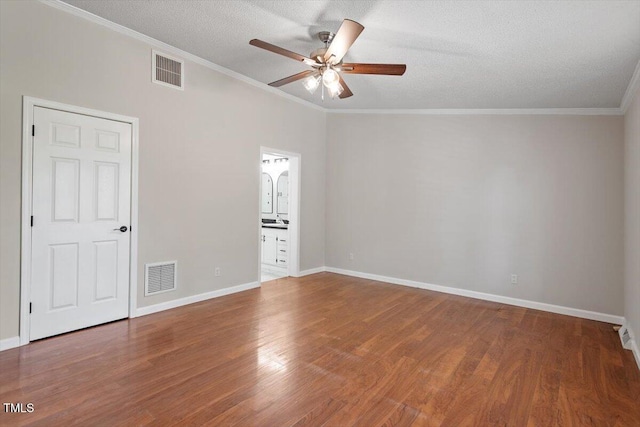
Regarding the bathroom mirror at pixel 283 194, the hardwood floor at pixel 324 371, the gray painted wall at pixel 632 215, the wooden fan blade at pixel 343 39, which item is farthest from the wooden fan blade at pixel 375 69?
the bathroom mirror at pixel 283 194

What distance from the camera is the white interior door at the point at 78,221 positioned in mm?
3062

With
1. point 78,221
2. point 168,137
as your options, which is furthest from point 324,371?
point 168,137

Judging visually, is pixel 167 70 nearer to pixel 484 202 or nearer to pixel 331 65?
pixel 331 65

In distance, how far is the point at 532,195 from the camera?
4.60 metres

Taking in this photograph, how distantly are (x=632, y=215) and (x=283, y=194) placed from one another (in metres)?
5.62

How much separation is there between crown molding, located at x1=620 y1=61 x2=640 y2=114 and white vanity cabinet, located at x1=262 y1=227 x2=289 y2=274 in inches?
194

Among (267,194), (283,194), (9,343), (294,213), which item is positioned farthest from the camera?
(267,194)

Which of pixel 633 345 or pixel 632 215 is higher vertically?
pixel 632 215

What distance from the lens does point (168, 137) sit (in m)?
4.00

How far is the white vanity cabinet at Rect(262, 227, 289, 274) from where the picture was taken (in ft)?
20.4

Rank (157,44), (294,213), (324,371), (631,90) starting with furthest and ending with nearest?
(294,213) < (157,44) < (631,90) < (324,371)

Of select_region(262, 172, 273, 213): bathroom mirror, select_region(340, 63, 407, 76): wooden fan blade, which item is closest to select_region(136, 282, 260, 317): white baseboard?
select_region(262, 172, 273, 213): bathroom mirror

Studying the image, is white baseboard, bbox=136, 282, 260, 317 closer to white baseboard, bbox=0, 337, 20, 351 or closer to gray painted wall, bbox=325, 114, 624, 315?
white baseboard, bbox=0, 337, 20, 351

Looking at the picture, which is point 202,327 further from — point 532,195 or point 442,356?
point 532,195
